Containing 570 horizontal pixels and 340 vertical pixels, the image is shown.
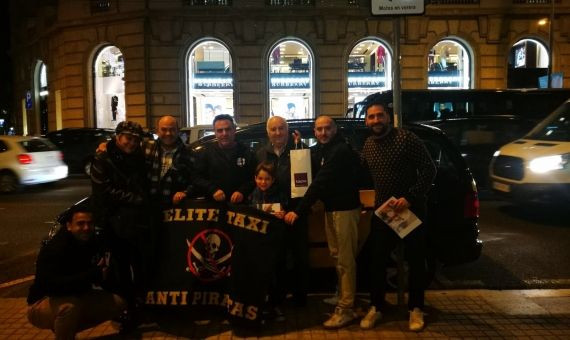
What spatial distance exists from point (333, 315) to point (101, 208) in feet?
7.03

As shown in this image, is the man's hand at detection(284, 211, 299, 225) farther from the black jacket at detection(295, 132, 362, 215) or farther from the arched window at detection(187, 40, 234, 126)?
the arched window at detection(187, 40, 234, 126)

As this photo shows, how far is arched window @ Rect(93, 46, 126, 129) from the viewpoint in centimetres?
2417

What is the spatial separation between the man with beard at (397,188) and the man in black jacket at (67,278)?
2233 millimetres

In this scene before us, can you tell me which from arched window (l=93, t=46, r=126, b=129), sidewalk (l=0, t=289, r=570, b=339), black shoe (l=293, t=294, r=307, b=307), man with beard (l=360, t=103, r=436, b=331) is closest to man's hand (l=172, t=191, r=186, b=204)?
sidewalk (l=0, t=289, r=570, b=339)

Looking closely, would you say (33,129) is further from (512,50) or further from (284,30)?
(512,50)

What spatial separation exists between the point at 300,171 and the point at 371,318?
1373 mm

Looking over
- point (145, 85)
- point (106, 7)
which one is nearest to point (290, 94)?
point (145, 85)

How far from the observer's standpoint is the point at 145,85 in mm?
22797

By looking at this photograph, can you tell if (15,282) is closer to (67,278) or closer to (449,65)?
(67,278)

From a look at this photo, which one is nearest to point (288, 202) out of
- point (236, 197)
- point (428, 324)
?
point (236, 197)

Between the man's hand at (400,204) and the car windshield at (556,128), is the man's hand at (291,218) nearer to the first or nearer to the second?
the man's hand at (400,204)

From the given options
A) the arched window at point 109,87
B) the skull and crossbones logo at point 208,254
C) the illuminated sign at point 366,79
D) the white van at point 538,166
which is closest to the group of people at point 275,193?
the skull and crossbones logo at point 208,254

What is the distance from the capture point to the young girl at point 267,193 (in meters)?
4.60

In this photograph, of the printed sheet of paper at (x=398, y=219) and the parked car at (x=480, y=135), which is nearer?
the printed sheet of paper at (x=398, y=219)
